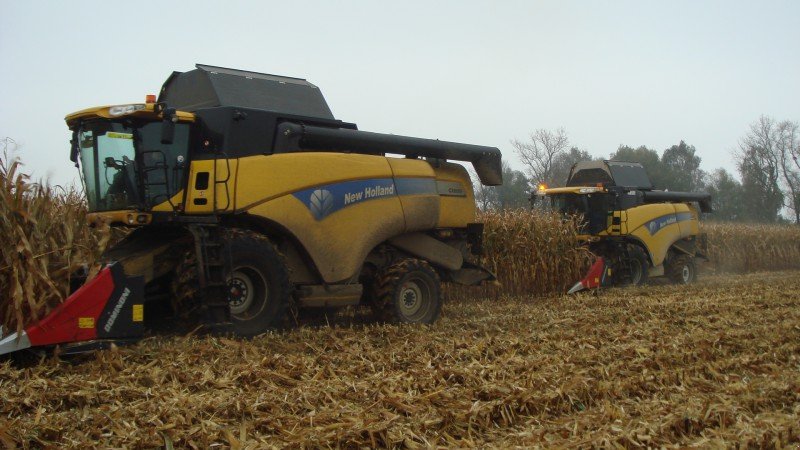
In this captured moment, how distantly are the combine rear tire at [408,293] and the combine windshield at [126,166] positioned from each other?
105 inches

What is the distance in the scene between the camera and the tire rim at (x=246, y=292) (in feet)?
24.4

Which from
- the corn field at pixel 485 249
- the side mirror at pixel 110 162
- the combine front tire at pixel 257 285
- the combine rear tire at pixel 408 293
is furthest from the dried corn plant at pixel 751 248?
the side mirror at pixel 110 162

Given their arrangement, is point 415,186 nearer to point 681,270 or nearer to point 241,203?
point 241,203

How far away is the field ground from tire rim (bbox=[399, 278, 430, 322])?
131 centimetres

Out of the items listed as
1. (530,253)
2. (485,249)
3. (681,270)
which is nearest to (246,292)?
(485,249)

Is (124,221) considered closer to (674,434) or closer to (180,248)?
(180,248)

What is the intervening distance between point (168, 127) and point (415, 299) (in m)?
3.64

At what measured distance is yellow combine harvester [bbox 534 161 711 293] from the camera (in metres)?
15.7

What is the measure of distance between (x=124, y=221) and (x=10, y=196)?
149 centimetres

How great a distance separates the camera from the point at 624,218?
15594 mm

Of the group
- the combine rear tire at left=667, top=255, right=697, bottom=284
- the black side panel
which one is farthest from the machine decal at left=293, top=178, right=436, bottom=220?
the combine rear tire at left=667, top=255, right=697, bottom=284

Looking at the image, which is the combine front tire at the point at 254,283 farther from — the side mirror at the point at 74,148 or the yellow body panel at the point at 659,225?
the yellow body panel at the point at 659,225

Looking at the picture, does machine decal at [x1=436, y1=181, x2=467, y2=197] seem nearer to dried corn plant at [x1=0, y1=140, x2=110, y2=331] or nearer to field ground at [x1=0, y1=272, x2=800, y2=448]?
field ground at [x1=0, y1=272, x2=800, y2=448]

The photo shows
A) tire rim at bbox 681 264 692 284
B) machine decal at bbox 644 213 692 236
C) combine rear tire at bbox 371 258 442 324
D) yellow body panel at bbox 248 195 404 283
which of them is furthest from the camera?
tire rim at bbox 681 264 692 284
